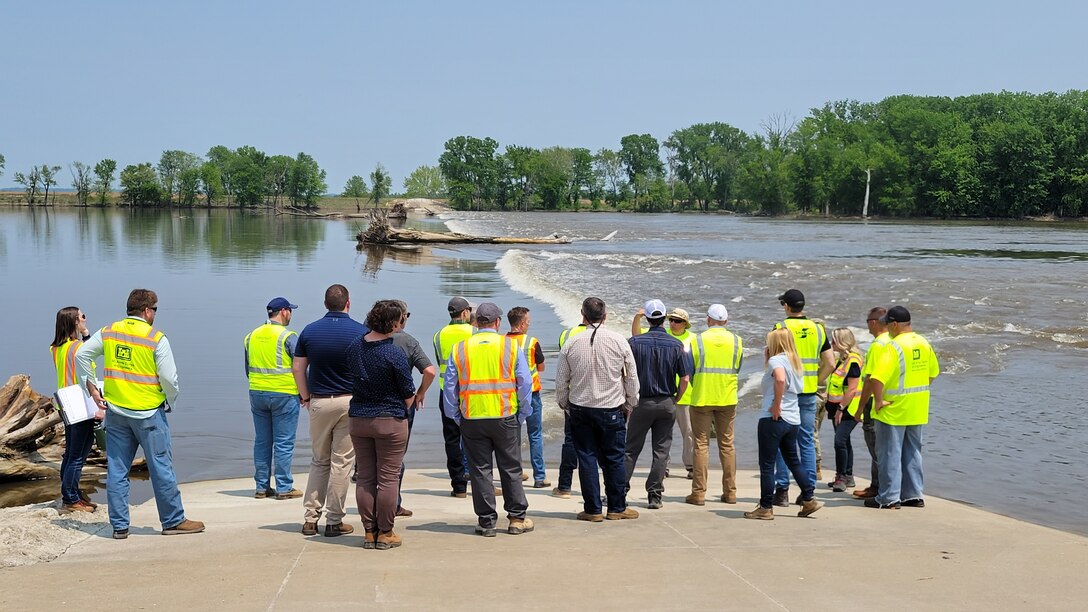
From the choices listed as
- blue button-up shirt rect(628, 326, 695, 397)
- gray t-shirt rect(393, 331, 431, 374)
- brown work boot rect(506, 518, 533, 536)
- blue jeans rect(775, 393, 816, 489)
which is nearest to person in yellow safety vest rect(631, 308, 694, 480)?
blue button-up shirt rect(628, 326, 695, 397)

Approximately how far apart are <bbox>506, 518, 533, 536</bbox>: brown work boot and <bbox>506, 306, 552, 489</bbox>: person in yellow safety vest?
1460mm

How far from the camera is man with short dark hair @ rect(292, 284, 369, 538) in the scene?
7.12m

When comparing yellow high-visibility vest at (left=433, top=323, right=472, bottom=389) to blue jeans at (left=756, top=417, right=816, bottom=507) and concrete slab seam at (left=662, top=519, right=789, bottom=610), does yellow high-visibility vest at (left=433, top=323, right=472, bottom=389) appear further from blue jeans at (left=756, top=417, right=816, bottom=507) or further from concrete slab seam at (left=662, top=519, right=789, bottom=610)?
blue jeans at (left=756, top=417, right=816, bottom=507)

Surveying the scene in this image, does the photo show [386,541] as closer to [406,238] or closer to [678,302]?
[678,302]

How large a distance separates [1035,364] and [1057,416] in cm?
547

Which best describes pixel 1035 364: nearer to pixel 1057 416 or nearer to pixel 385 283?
pixel 1057 416

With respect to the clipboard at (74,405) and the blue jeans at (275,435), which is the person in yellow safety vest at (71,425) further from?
the blue jeans at (275,435)

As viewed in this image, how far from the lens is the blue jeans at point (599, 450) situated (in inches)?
309

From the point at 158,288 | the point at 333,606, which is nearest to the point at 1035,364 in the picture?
the point at 333,606

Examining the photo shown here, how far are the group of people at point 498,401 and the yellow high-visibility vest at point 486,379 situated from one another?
1 centimetres

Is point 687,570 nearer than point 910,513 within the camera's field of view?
Yes

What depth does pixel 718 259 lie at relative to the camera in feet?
169

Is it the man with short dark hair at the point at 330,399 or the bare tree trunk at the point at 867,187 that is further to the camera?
the bare tree trunk at the point at 867,187

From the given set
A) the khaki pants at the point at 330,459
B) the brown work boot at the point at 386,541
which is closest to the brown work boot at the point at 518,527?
the brown work boot at the point at 386,541
